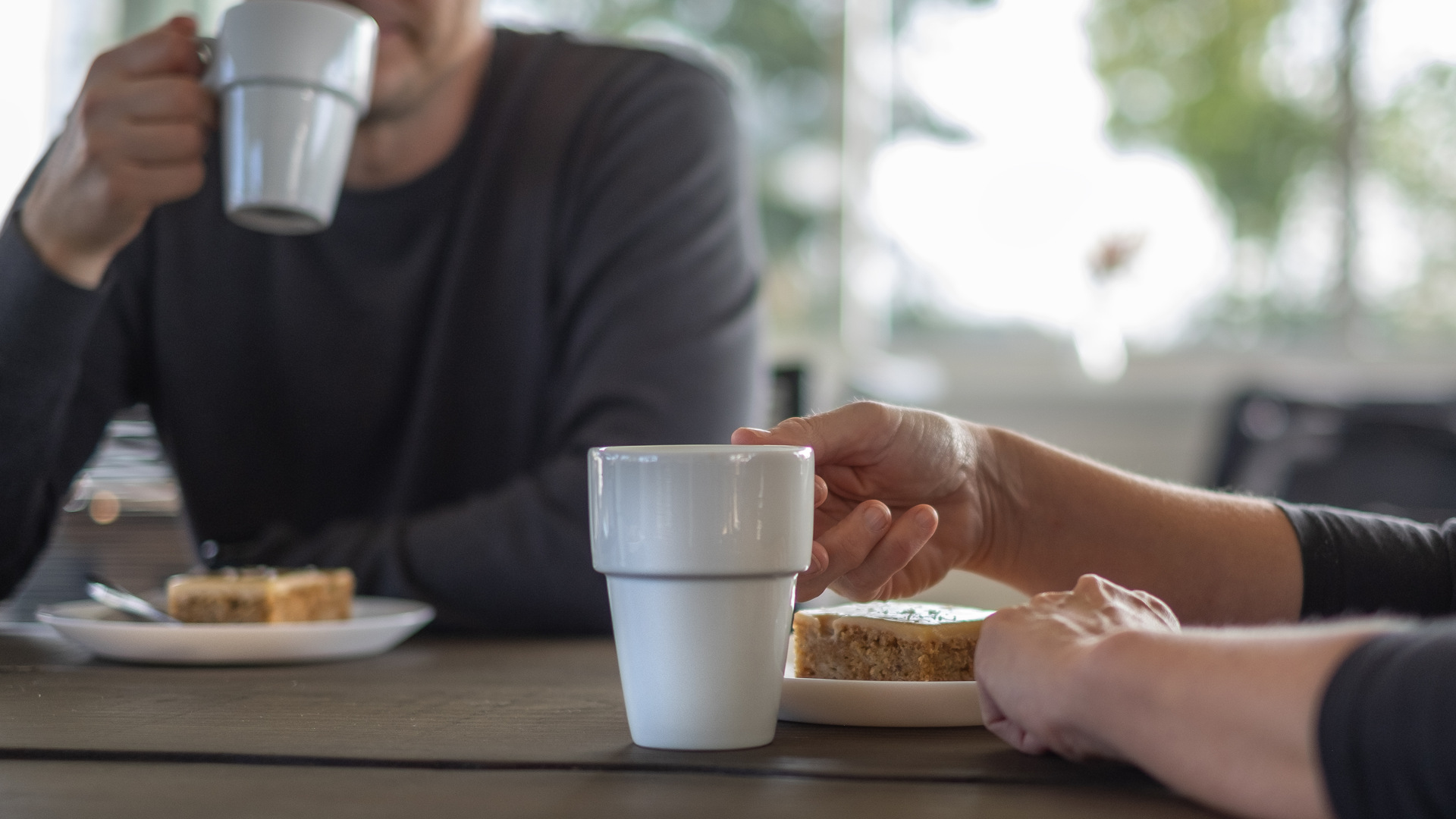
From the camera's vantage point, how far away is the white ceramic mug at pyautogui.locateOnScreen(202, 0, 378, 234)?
96 cm

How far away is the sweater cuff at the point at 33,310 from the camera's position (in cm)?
111

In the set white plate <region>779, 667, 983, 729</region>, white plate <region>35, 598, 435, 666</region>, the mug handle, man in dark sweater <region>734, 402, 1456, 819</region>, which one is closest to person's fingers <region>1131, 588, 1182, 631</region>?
man in dark sweater <region>734, 402, 1456, 819</region>

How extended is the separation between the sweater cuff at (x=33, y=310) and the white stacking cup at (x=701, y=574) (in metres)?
0.79

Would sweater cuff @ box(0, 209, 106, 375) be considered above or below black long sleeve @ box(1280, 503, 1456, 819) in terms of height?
above

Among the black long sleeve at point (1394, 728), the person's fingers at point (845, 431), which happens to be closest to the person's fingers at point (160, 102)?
the person's fingers at point (845, 431)

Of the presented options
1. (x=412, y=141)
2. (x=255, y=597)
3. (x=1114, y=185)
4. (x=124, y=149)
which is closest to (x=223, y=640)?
(x=255, y=597)

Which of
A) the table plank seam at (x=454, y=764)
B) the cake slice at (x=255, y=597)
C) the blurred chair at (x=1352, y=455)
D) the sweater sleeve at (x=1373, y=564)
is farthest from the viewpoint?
the blurred chair at (x=1352, y=455)

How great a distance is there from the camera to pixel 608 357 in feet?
4.28

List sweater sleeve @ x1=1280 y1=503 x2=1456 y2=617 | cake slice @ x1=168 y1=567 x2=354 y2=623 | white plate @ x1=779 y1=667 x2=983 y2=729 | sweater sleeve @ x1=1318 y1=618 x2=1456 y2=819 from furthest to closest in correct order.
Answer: cake slice @ x1=168 y1=567 x2=354 y2=623 → sweater sleeve @ x1=1280 y1=503 x2=1456 y2=617 → white plate @ x1=779 y1=667 x2=983 y2=729 → sweater sleeve @ x1=1318 y1=618 x2=1456 y2=819

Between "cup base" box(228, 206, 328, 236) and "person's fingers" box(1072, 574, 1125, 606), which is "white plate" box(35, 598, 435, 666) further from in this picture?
"person's fingers" box(1072, 574, 1125, 606)

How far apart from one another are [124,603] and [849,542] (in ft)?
2.01

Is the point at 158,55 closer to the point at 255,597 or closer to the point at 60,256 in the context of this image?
the point at 60,256

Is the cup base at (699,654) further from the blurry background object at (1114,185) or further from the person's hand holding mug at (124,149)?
the blurry background object at (1114,185)

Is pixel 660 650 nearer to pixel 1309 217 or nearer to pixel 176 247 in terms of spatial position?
pixel 176 247
